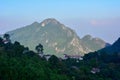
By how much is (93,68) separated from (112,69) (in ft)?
8.75

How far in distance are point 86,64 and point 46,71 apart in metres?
19.3

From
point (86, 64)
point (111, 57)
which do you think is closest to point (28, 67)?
point (86, 64)

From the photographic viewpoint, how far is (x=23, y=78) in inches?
1576

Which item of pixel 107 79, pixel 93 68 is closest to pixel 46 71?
pixel 107 79

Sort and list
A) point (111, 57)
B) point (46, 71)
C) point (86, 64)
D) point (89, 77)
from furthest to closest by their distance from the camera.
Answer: point (111, 57) → point (86, 64) → point (89, 77) → point (46, 71)

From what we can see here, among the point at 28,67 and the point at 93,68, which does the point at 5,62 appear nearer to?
the point at 28,67

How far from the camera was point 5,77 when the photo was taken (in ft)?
128

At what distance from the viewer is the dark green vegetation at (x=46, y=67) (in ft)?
134

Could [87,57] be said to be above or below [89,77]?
above

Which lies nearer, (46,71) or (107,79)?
(46,71)

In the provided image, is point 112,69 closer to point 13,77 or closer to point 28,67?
point 28,67

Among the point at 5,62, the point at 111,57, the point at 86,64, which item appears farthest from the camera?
the point at 111,57

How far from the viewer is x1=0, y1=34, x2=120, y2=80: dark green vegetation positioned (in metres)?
41.0

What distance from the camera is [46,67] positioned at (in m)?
50.2
